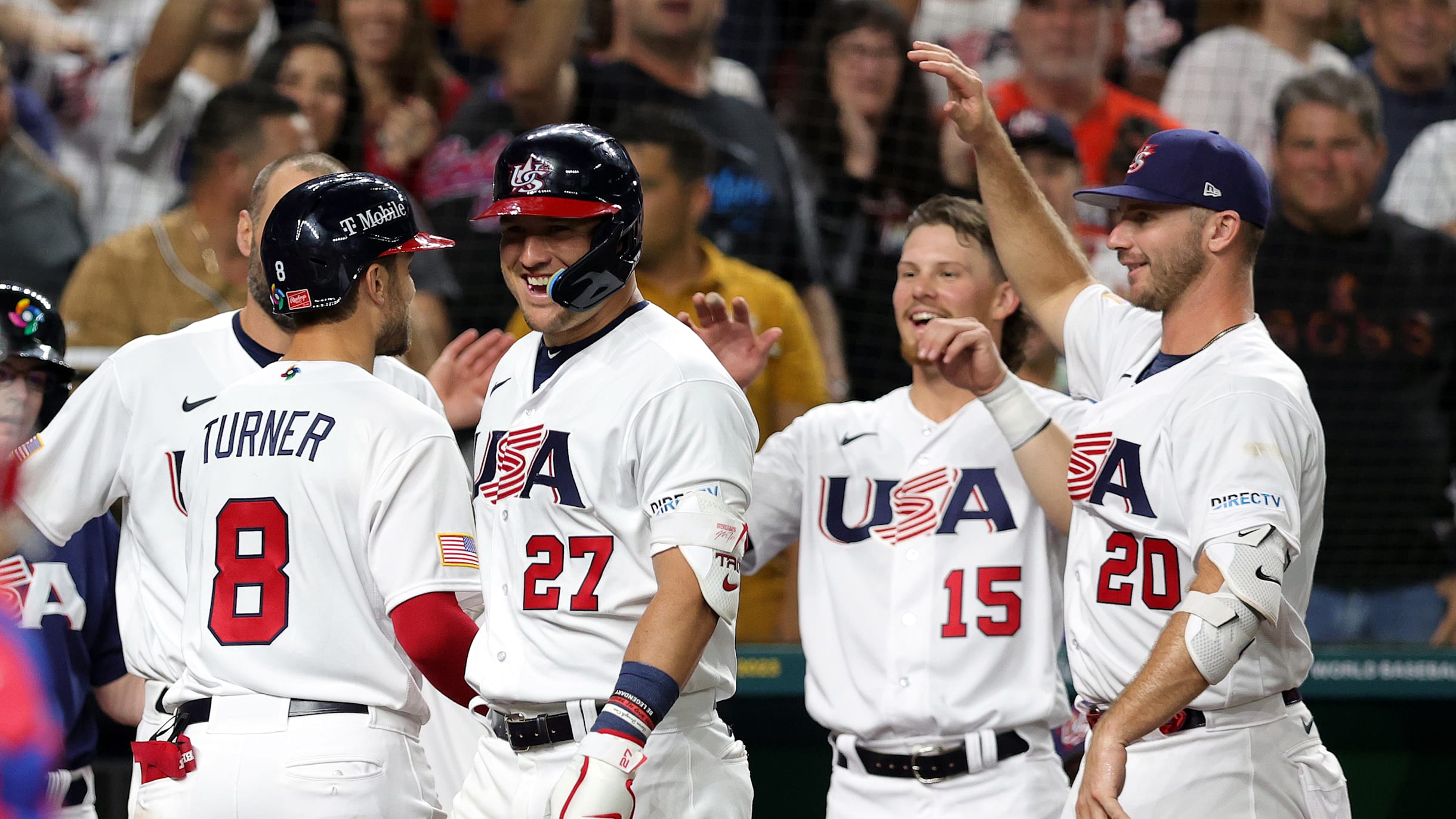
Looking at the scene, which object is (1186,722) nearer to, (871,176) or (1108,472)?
(1108,472)

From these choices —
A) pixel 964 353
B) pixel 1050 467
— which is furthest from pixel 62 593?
pixel 1050 467

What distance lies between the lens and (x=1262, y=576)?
2.79m

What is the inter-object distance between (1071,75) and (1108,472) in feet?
12.3

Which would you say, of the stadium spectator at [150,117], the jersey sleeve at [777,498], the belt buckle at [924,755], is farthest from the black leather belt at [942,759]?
the stadium spectator at [150,117]

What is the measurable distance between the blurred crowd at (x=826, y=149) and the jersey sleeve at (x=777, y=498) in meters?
1.85

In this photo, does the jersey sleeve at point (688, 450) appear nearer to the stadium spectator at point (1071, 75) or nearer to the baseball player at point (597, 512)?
the baseball player at point (597, 512)

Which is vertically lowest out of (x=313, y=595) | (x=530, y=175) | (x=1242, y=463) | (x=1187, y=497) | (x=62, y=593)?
(x=62, y=593)

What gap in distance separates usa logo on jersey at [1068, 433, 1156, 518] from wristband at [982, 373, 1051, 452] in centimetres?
18

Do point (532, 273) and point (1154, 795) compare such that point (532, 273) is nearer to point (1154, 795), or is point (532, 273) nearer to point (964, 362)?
point (964, 362)

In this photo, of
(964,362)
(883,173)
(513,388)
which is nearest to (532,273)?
(513,388)

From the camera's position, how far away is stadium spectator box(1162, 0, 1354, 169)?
22.2 feet

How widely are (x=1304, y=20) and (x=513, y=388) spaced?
524cm

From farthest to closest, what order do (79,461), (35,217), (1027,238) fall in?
(35,217)
(1027,238)
(79,461)

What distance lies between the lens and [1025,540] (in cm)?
358
